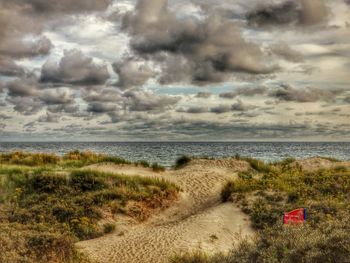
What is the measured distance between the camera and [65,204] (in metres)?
15.4

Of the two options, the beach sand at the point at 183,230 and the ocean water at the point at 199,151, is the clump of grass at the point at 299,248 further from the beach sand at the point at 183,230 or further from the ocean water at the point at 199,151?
the ocean water at the point at 199,151

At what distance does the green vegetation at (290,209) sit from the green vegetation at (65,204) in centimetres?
294

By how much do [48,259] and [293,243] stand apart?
5534 mm

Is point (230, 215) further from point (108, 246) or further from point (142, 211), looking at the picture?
point (108, 246)

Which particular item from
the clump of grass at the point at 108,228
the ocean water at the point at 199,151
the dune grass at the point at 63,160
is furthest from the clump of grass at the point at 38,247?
the ocean water at the point at 199,151

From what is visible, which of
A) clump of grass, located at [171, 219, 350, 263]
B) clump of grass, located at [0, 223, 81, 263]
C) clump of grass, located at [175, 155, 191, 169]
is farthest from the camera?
clump of grass, located at [175, 155, 191, 169]

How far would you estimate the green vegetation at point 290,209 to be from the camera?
703cm

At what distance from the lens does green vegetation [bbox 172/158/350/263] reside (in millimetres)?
7027

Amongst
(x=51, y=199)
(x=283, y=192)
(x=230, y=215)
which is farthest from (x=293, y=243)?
(x=51, y=199)

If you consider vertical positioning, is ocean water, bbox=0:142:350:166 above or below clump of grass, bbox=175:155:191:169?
below

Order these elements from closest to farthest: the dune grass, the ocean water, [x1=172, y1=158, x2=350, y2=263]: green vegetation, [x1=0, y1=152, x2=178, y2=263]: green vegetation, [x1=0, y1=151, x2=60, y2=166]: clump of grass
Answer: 1. [x1=172, y1=158, x2=350, y2=263]: green vegetation
2. [x1=0, y1=152, x2=178, y2=263]: green vegetation
3. the dune grass
4. [x1=0, y1=151, x2=60, y2=166]: clump of grass
5. the ocean water

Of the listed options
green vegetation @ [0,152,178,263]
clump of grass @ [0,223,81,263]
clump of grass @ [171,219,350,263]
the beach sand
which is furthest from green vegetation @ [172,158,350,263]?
green vegetation @ [0,152,178,263]

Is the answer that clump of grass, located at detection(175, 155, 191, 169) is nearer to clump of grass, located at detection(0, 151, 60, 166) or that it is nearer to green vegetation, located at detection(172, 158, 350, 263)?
green vegetation, located at detection(172, 158, 350, 263)

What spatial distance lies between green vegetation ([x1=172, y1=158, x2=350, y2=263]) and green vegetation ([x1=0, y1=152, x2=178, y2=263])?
9.65 feet
